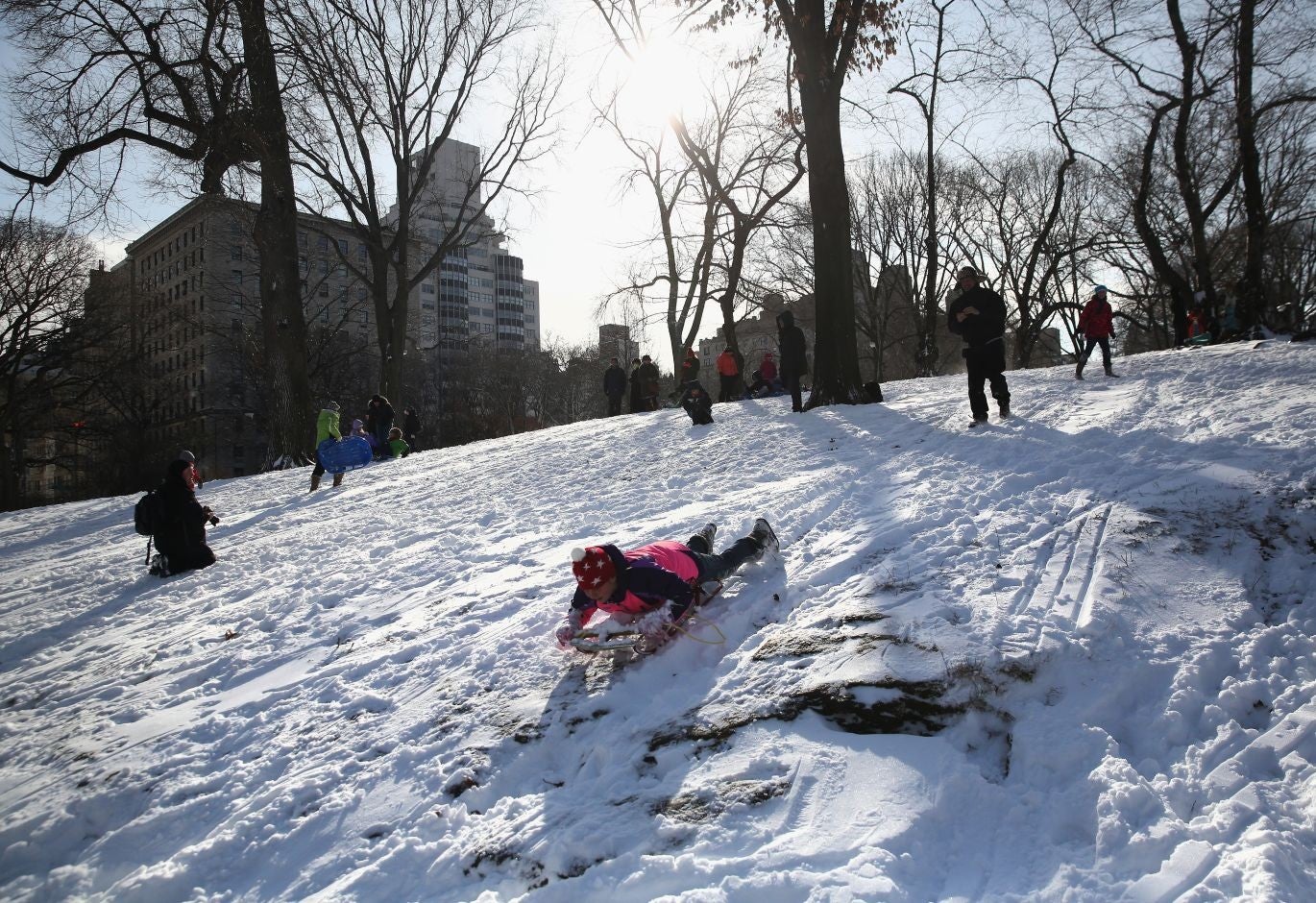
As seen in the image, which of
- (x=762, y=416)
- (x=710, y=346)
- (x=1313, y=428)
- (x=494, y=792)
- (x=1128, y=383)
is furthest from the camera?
(x=710, y=346)

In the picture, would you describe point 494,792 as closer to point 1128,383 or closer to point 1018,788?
point 1018,788

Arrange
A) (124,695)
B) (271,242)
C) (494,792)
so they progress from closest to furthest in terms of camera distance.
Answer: (494,792) < (124,695) < (271,242)

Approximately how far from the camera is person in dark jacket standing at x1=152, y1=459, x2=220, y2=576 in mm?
8078

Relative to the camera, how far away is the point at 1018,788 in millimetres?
2963

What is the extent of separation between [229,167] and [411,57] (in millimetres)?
10036

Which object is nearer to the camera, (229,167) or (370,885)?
(370,885)

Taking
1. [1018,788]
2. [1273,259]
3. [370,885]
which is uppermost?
[1273,259]

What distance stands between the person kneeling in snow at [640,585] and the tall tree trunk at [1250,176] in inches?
579

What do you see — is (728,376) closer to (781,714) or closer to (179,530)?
(179,530)

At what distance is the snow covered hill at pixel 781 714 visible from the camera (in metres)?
2.79

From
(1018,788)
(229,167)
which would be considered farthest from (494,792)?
(229,167)

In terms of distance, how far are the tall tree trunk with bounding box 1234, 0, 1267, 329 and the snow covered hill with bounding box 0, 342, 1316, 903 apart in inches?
357

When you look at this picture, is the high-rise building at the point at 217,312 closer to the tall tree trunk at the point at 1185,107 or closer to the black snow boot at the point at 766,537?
the black snow boot at the point at 766,537

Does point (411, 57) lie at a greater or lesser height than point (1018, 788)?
greater
